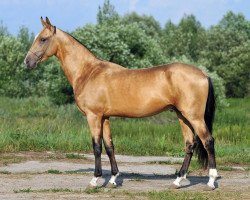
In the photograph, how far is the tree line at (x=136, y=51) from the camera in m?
29.3

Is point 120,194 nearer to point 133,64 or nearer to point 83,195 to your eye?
point 83,195

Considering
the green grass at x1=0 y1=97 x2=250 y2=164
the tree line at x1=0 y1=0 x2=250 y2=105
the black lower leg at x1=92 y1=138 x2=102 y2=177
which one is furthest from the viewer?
the tree line at x1=0 y1=0 x2=250 y2=105

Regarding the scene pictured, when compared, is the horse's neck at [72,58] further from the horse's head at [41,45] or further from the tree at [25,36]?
the tree at [25,36]

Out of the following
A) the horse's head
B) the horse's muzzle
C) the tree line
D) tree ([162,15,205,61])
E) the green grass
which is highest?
tree ([162,15,205,61])

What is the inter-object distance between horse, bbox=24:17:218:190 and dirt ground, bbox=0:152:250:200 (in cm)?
49

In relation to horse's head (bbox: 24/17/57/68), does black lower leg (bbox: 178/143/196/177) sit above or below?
below

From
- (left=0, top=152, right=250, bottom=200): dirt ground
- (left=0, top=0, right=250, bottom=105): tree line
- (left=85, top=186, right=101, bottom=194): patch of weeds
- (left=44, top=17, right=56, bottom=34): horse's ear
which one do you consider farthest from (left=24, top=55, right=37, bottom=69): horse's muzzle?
(left=0, top=0, right=250, bottom=105): tree line

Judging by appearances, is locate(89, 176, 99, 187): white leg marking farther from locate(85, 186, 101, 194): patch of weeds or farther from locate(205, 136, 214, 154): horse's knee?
locate(205, 136, 214, 154): horse's knee

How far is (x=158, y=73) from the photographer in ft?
33.8

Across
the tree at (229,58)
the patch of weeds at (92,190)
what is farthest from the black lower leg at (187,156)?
the tree at (229,58)

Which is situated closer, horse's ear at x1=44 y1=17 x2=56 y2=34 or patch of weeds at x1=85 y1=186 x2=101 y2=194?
patch of weeds at x1=85 y1=186 x2=101 y2=194

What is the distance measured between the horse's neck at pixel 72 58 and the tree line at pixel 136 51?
56.9 feet

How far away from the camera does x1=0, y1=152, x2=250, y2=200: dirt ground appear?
981cm

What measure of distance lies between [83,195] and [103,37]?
65.8 feet
